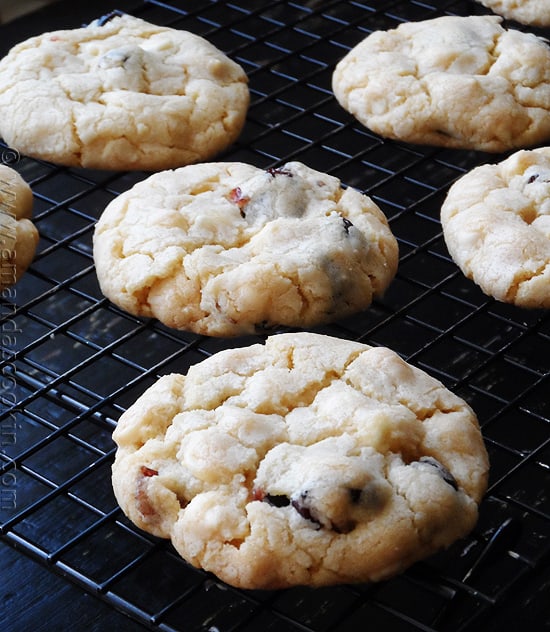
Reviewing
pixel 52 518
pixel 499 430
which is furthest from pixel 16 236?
pixel 499 430

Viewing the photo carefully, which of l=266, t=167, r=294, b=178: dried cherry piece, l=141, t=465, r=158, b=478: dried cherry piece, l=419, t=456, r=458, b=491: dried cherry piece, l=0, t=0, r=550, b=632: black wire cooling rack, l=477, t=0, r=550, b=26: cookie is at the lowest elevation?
l=0, t=0, r=550, b=632: black wire cooling rack

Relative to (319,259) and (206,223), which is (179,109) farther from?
(319,259)

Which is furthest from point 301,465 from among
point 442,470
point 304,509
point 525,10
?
point 525,10

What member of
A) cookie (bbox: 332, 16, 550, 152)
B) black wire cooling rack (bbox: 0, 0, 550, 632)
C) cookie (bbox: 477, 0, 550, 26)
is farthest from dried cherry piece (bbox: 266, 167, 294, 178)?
cookie (bbox: 477, 0, 550, 26)

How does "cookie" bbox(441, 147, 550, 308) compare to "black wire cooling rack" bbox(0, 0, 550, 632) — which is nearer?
"black wire cooling rack" bbox(0, 0, 550, 632)

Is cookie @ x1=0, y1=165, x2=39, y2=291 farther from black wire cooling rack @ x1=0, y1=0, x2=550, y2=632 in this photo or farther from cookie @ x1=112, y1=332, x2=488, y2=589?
cookie @ x1=112, y1=332, x2=488, y2=589
